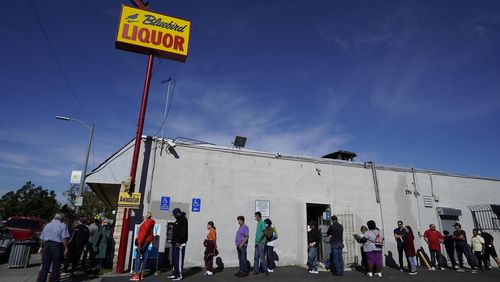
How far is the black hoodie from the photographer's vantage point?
338 inches

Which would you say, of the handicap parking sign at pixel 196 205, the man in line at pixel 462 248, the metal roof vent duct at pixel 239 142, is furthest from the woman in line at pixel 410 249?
the handicap parking sign at pixel 196 205

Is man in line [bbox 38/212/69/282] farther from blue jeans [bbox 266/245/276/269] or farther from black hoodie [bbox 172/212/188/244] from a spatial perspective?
blue jeans [bbox 266/245/276/269]

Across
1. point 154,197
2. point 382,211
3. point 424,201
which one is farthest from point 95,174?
point 424,201

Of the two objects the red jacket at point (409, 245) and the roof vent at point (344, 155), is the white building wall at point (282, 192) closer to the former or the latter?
the roof vent at point (344, 155)

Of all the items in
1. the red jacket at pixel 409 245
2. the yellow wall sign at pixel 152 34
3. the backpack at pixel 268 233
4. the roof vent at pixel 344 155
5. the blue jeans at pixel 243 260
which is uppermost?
the yellow wall sign at pixel 152 34

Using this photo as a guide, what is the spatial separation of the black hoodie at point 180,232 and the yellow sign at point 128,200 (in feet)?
5.21

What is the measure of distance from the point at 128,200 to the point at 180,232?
2025 millimetres

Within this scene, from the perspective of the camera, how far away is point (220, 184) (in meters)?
11.4

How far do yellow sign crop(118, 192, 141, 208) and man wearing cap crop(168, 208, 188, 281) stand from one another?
1549 millimetres


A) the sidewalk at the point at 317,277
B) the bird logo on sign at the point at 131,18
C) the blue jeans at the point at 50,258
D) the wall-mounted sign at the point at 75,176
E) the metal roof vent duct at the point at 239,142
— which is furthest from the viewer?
the wall-mounted sign at the point at 75,176

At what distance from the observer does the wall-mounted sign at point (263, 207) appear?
11.6 m

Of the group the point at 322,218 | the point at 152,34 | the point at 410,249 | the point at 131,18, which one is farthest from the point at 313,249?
the point at 131,18

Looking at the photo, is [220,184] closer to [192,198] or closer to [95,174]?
[192,198]

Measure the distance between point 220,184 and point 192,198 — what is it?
3.72ft
